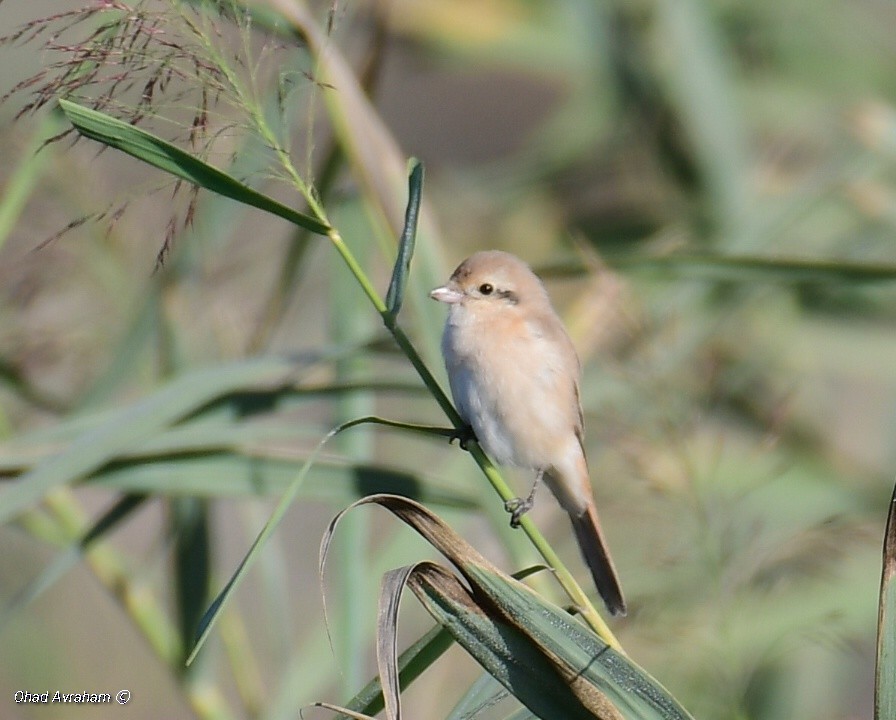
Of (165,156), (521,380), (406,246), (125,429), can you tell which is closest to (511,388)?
(521,380)

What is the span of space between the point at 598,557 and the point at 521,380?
34 centimetres

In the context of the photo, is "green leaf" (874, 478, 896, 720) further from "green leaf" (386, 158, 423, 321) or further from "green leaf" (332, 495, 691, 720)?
"green leaf" (386, 158, 423, 321)

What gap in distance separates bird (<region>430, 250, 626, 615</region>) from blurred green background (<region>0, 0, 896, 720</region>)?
8 centimetres

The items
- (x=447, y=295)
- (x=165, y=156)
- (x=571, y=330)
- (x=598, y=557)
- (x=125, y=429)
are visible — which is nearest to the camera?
(x=165, y=156)

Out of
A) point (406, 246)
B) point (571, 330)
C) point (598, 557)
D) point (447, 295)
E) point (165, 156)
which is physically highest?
point (165, 156)

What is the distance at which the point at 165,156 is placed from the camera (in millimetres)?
1120

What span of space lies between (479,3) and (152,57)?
2661mm

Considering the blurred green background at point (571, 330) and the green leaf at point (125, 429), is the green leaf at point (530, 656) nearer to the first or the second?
the blurred green background at point (571, 330)

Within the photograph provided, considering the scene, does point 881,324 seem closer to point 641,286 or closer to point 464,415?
point 641,286

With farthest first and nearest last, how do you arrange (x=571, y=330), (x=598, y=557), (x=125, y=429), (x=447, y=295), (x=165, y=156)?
(x=571, y=330), (x=598, y=557), (x=447, y=295), (x=125, y=429), (x=165, y=156)

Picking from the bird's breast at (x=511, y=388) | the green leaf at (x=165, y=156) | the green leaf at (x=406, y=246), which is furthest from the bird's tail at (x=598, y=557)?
the green leaf at (x=165, y=156)

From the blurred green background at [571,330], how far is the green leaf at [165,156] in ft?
0.18

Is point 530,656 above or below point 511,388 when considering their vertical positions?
above

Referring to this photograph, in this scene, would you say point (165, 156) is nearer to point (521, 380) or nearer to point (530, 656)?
point (530, 656)
